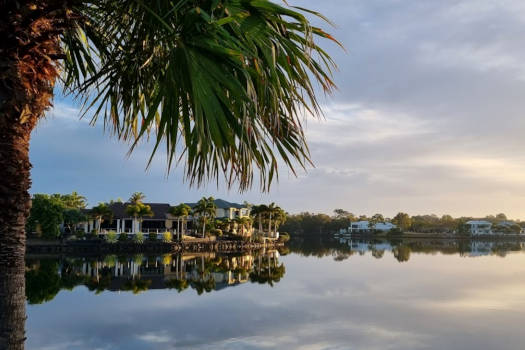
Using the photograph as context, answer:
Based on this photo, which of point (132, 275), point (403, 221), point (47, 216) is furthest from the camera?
point (403, 221)

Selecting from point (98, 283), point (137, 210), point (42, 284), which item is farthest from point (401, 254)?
point (42, 284)

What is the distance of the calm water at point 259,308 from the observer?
53.7 feet

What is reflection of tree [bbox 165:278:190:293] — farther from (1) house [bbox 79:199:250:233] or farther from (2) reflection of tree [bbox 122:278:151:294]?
(1) house [bbox 79:199:250:233]

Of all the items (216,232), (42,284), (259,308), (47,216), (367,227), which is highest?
(47,216)

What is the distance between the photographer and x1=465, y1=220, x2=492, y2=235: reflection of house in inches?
5600

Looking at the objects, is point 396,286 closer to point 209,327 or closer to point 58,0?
point 209,327

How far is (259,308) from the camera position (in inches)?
862

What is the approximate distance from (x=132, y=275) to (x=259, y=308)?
1253 cm

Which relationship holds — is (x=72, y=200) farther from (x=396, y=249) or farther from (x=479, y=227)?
(x=479, y=227)

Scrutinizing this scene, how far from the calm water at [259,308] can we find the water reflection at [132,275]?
0.08m

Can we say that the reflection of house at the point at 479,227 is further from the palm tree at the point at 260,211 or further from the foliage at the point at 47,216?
the foliage at the point at 47,216

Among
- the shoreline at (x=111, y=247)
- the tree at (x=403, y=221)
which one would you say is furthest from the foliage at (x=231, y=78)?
the tree at (x=403, y=221)

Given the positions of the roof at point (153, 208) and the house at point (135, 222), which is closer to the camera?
the house at point (135, 222)

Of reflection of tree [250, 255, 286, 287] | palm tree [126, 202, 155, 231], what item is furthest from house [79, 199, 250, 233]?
reflection of tree [250, 255, 286, 287]
